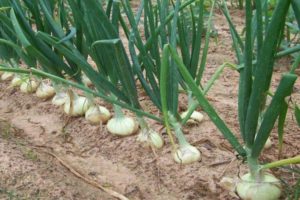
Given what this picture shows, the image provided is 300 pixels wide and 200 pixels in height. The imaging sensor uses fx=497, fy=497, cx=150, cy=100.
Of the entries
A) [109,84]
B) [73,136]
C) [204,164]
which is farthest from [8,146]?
[204,164]

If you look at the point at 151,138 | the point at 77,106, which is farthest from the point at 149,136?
the point at 77,106

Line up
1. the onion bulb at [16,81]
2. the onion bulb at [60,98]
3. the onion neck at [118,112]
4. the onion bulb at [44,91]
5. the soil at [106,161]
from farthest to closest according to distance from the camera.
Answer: the onion bulb at [16,81] → the onion bulb at [44,91] → the onion bulb at [60,98] → the onion neck at [118,112] → the soil at [106,161]

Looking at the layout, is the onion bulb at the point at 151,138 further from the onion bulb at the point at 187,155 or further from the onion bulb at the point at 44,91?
the onion bulb at the point at 44,91

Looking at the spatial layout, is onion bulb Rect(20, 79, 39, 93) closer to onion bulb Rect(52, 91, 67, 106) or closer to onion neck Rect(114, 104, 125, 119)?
onion bulb Rect(52, 91, 67, 106)

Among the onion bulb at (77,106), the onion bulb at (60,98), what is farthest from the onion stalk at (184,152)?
the onion bulb at (60,98)

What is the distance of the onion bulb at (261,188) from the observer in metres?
1.25

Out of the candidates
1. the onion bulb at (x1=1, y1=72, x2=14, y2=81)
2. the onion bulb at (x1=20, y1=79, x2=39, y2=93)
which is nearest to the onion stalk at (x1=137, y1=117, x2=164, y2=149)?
the onion bulb at (x1=20, y1=79, x2=39, y2=93)

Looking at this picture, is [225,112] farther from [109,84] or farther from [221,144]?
[109,84]

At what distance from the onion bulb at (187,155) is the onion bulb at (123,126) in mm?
289

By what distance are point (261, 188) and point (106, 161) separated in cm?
62

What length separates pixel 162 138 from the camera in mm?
1731

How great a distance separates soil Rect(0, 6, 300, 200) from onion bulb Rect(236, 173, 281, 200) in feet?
0.16

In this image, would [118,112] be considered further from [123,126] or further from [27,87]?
[27,87]

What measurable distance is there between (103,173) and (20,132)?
558 millimetres
